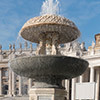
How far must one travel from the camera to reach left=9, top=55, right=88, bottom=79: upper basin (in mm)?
10164

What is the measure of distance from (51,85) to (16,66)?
2.10 metres

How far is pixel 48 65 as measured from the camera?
10188 millimetres

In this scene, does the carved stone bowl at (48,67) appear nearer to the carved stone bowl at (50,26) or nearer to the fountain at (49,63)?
the fountain at (49,63)

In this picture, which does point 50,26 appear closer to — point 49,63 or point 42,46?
point 42,46

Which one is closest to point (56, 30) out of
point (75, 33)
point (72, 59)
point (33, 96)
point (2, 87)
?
point (75, 33)

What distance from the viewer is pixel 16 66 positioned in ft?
35.6

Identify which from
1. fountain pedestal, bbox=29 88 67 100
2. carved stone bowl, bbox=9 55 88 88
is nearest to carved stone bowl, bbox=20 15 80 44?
carved stone bowl, bbox=9 55 88 88

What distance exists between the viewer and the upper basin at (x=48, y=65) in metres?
10.2

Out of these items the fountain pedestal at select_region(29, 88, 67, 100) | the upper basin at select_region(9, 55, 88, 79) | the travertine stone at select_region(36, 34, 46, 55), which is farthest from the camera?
the travertine stone at select_region(36, 34, 46, 55)

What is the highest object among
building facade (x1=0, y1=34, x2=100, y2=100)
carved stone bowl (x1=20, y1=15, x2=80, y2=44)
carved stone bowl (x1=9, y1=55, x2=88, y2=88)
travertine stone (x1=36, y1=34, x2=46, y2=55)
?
carved stone bowl (x1=20, y1=15, x2=80, y2=44)

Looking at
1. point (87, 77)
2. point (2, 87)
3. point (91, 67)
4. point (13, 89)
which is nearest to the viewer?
point (91, 67)

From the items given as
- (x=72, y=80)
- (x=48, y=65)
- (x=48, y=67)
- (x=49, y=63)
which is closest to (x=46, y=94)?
(x=48, y=67)

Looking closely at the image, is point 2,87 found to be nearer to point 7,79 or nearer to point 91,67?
point 7,79

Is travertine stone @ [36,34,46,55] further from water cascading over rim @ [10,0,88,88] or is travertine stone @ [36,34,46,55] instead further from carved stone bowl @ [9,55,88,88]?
carved stone bowl @ [9,55,88,88]
